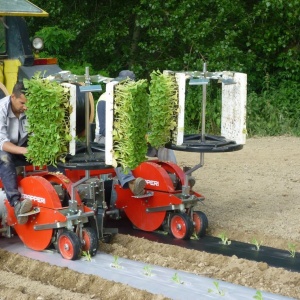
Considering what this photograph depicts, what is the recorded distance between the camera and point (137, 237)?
22.9 feet

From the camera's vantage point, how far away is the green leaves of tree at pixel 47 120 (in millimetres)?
6047

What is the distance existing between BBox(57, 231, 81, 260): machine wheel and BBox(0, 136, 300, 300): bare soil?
0.23 metres

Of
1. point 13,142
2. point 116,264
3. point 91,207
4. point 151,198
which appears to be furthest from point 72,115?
point 151,198

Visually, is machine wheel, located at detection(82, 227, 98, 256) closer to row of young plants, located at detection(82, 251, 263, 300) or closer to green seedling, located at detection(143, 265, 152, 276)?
row of young plants, located at detection(82, 251, 263, 300)

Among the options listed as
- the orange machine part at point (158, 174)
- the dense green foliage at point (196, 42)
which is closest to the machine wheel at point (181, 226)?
the orange machine part at point (158, 174)

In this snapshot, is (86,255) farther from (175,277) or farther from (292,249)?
(292,249)

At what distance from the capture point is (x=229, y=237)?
7.11 meters

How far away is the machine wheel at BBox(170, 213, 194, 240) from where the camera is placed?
6934 millimetres

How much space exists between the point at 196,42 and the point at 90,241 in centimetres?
824

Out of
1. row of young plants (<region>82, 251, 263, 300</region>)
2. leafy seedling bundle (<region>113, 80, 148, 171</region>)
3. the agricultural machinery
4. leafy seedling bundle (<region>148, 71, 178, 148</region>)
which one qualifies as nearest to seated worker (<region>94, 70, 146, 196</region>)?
the agricultural machinery

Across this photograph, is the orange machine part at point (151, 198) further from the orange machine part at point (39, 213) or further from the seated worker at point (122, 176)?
the orange machine part at point (39, 213)

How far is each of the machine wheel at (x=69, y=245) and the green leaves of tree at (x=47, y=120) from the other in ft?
1.97

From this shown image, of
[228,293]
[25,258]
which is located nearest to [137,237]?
[25,258]

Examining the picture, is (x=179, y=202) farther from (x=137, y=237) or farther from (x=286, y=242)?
(x=286, y=242)
